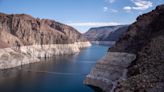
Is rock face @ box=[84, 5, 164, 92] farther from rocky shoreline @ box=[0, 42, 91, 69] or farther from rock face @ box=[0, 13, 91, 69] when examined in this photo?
rock face @ box=[0, 13, 91, 69]

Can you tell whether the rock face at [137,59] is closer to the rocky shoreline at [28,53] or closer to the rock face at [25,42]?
the rocky shoreline at [28,53]

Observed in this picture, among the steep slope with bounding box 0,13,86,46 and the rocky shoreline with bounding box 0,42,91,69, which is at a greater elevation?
the steep slope with bounding box 0,13,86,46

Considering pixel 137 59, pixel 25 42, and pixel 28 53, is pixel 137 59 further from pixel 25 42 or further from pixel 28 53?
pixel 25 42

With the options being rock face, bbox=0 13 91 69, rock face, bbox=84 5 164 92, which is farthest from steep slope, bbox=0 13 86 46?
rock face, bbox=84 5 164 92

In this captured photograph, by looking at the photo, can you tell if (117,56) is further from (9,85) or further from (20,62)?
(20,62)

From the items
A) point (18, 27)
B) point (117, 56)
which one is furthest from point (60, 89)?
point (18, 27)

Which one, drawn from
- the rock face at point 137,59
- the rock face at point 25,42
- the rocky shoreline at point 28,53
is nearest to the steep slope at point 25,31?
the rock face at point 25,42

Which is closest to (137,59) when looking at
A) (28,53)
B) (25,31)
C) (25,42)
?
(28,53)
